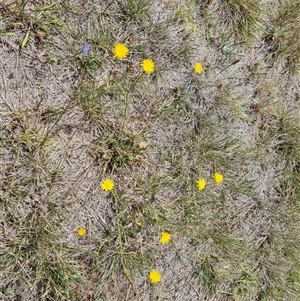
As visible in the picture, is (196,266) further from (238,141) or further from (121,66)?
(121,66)

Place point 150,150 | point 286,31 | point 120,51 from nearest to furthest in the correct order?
1. point 120,51
2. point 150,150
3. point 286,31

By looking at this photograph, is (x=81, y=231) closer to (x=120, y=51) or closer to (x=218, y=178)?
(x=218, y=178)

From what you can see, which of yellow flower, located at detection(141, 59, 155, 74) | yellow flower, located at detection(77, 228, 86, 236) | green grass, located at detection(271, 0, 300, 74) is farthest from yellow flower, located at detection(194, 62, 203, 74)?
yellow flower, located at detection(77, 228, 86, 236)

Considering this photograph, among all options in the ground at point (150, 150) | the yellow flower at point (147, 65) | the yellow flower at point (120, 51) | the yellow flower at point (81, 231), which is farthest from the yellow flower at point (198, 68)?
the yellow flower at point (81, 231)

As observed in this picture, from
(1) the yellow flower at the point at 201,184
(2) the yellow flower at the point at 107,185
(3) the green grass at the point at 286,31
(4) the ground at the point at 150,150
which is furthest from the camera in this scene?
(3) the green grass at the point at 286,31

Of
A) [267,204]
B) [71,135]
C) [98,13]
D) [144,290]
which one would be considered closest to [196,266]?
[144,290]

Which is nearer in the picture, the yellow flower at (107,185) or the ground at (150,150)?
the ground at (150,150)

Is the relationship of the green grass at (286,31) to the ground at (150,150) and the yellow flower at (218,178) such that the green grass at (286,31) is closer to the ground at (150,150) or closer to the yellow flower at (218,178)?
the ground at (150,150)

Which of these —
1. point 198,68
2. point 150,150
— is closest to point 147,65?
point 198,68

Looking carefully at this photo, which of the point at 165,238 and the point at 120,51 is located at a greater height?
the point at 120,51
